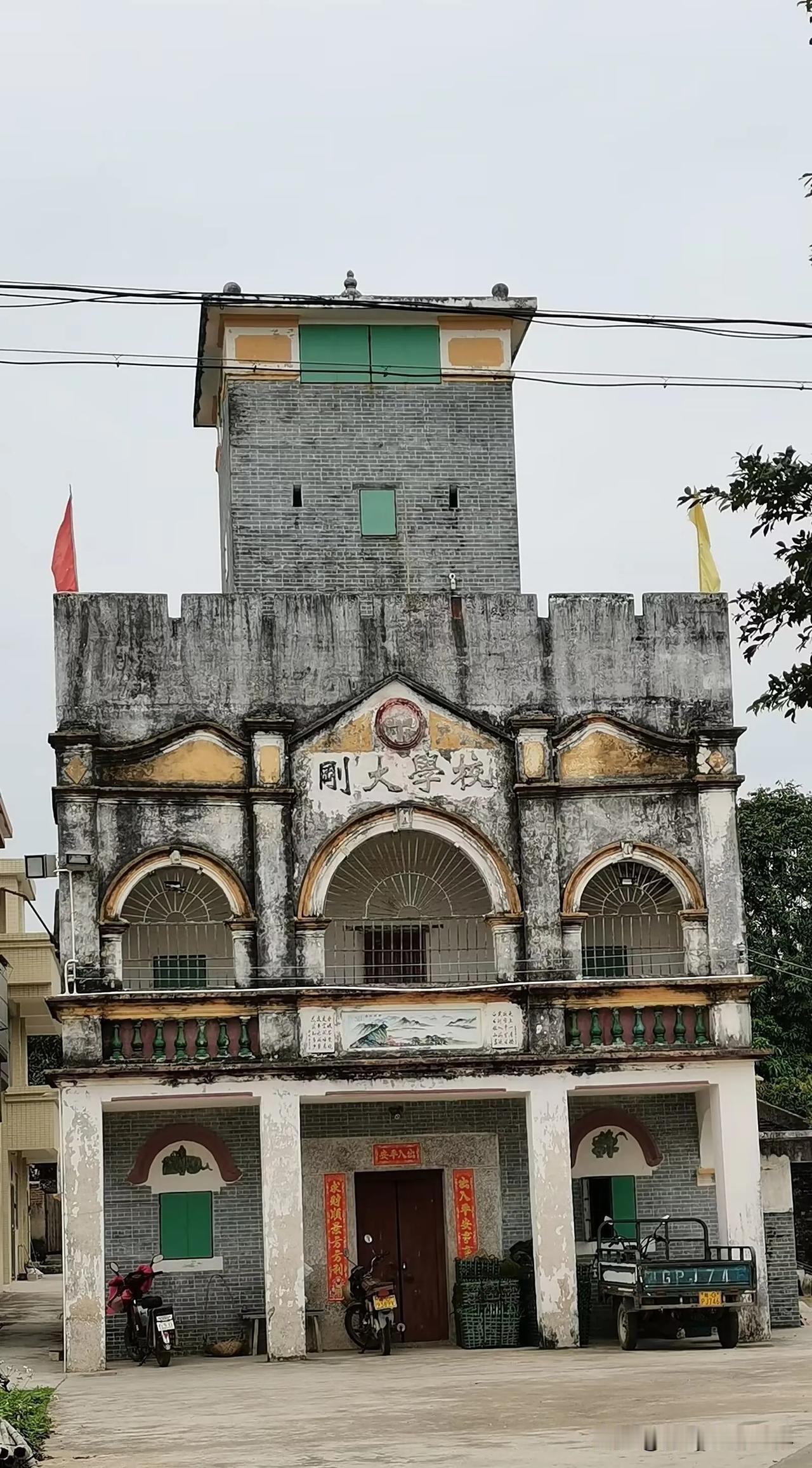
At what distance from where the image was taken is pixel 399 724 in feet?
85.4

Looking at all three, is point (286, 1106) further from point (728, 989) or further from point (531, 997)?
point (728, 989)

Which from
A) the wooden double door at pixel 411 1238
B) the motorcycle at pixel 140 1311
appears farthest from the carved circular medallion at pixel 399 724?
the motorcycle at pixel 140 1311

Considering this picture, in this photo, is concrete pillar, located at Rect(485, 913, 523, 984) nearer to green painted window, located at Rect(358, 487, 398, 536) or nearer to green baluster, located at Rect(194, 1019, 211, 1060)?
green baluster, located at Rect(194, 1019, 211, 1060)

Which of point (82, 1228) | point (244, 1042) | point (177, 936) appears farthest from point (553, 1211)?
point (177, 936)

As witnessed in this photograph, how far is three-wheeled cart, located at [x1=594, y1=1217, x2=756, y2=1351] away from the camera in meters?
23.3

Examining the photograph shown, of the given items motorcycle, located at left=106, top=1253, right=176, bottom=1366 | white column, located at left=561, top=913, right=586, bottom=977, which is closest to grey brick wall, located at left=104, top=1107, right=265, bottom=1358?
motorcycle, located at left=106, top=1253, right=176, bottom=1366

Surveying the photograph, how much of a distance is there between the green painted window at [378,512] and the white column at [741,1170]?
27.2 ft

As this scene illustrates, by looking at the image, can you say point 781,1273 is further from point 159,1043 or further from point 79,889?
point 79,889

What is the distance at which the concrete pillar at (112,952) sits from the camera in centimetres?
2477

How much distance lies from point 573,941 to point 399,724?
3427 millimetres

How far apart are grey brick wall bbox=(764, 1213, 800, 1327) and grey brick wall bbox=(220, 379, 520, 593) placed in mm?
8946

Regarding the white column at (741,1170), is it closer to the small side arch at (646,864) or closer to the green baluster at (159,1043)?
the small side arch at (646,864)

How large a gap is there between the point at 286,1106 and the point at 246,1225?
212 cm

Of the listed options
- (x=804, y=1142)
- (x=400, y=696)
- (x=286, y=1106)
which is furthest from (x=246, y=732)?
(x=804, y=1142)
